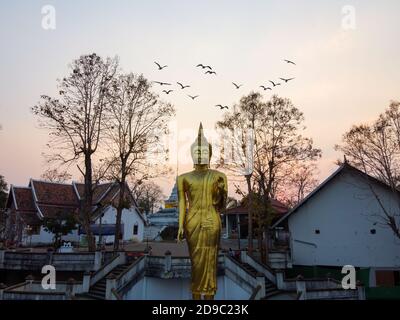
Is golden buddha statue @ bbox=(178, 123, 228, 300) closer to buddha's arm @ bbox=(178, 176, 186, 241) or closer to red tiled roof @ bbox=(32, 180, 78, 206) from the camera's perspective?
buddha's arm @ bbox=(178, 176, 186, 241)

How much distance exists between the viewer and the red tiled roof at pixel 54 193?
31.3 meters

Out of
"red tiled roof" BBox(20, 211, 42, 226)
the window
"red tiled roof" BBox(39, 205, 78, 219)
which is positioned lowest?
the window

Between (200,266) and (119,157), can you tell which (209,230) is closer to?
(200,266)

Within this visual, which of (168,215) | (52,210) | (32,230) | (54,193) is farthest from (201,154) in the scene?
(54,193)

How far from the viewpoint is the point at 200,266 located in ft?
23.4

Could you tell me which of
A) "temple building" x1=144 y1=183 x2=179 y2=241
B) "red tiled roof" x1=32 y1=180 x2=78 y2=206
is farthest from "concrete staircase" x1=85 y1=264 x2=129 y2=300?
"red tiled roof" x1=32 y1=180 x2=78 y2=206

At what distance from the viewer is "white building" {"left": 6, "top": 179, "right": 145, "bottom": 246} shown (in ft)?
96.6

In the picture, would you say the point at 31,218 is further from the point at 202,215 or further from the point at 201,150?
the point at 202,215

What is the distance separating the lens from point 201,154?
311 inches

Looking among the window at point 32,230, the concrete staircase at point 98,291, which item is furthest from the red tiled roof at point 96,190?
the concrete staircase at point 98,291

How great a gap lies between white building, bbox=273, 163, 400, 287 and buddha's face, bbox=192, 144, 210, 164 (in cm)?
1350
